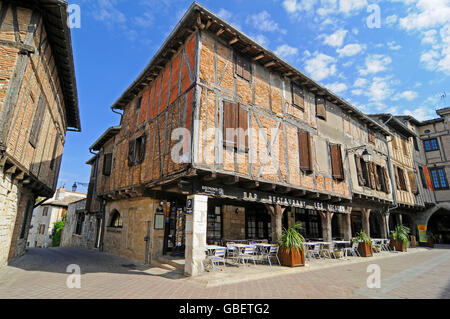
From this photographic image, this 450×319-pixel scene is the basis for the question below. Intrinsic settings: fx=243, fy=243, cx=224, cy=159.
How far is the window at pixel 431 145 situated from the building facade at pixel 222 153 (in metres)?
9.37

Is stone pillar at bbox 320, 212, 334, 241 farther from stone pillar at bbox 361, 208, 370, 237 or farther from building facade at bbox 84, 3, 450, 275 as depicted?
stone pillar at bbox 361, 208, 370, 237

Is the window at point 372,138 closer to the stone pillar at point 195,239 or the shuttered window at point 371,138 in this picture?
the shuttered window at point 371,138

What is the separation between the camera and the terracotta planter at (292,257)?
7.44m

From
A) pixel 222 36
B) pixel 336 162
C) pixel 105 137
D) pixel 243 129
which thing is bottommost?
pixel 336 162

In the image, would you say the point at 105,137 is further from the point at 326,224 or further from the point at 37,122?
the point at 326,224

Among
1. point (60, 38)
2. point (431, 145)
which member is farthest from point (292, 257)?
point (431, 145)

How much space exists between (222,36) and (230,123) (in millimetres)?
3018

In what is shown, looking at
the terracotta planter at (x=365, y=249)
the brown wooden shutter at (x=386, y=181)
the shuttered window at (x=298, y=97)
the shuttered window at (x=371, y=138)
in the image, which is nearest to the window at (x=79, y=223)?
the shuttered window at (x=298, y=97)

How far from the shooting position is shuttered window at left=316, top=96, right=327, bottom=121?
11.1m

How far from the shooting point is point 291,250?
7539mm

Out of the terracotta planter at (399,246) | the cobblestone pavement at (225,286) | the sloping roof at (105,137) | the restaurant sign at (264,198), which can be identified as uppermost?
the sloping roof at (105,137)

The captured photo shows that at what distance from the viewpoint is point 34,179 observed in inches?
333
